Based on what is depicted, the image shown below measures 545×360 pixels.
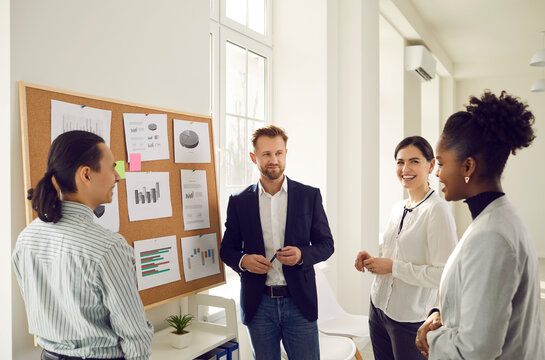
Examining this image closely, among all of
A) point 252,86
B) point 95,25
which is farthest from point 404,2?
point 95,25

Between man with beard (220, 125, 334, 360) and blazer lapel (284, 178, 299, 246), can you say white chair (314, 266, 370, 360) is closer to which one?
man with beard (220, 125, 334, 360)

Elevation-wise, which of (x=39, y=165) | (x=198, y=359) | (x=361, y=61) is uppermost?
(x=361, y=61)

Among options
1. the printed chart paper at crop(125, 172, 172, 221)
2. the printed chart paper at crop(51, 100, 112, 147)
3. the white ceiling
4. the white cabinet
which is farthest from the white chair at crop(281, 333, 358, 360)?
the white ceiling

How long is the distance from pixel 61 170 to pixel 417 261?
4.91 ft

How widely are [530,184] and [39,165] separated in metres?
8.92

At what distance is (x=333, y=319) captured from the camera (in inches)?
116

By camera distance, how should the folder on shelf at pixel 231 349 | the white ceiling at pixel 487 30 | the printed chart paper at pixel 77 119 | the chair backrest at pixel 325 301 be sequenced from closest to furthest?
the printed chart paper at pixel 77 119 < the folder on shelf at pixel 231 349 < the chair backrest at pixel 325 301 < the white ceiling at pixel 487 30

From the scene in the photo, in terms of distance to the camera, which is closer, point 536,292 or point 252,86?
point 536,292

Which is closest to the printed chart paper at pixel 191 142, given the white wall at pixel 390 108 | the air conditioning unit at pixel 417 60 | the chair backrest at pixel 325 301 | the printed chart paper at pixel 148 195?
the printed chart paper at pixel 148 195

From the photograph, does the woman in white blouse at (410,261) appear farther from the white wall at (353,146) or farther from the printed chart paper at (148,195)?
the white wall at (353,146)

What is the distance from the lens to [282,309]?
209 centimetres

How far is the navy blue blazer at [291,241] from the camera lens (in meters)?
2.09

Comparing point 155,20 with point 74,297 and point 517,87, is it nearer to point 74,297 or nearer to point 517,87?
point 74,297

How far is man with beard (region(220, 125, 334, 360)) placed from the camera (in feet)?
6.84
